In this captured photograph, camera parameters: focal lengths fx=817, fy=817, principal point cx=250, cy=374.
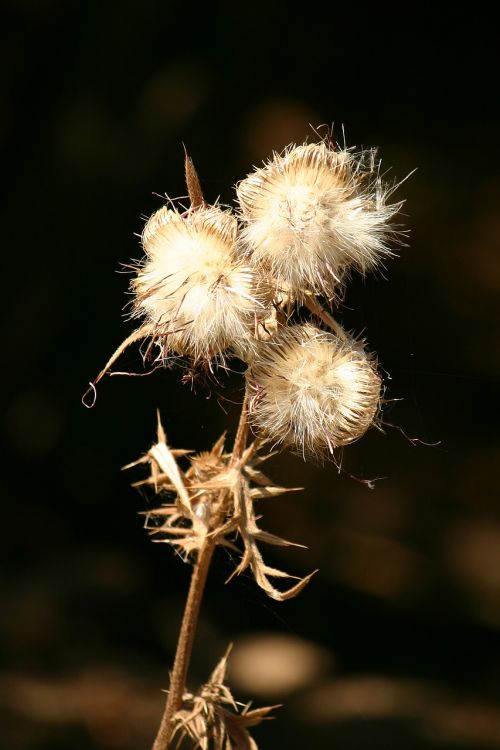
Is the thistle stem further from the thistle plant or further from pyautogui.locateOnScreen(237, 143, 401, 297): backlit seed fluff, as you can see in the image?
pyautogui.locateOnScreen(237, 143, 401, 297): backlit seed fluff

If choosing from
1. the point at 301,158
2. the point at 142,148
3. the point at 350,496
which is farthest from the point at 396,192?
the point at 301,158

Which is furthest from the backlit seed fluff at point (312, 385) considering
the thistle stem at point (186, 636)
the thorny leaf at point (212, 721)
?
the thorny leaf at point (212, 721)

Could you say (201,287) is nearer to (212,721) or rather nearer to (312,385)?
(312,385)

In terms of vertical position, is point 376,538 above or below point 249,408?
above

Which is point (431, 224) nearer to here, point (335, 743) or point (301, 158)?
point (301, 158)

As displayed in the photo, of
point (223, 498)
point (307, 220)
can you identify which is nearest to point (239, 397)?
point (223, 498)
